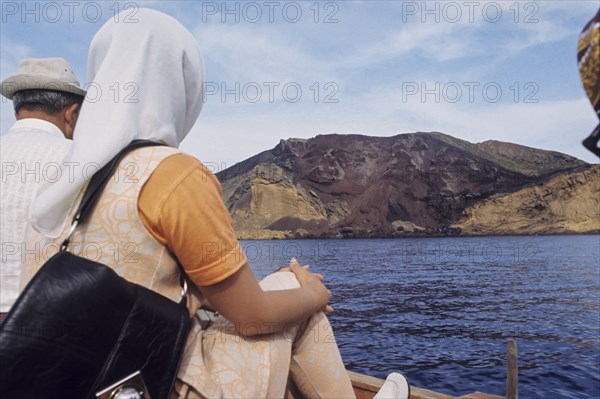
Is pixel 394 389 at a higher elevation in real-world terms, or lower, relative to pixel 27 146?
lower

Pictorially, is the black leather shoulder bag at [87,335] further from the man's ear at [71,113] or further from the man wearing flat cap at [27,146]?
the man's ear at [71,113]

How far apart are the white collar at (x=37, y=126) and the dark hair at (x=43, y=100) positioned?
0.08m

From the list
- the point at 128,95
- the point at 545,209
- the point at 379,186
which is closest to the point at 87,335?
the point at 128,95

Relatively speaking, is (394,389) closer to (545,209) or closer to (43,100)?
(43,100)

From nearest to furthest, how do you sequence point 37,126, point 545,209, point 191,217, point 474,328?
point 191,217 < point 37,126 < point 474,328 < point 545,209

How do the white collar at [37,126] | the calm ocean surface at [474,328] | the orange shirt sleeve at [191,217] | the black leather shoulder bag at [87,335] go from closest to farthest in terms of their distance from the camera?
the black leather shoulder bag at [87,335] → the orange shirt sleeve at [191,217] → the white collar at [37,126] → the calm ocean surface at [474,328]

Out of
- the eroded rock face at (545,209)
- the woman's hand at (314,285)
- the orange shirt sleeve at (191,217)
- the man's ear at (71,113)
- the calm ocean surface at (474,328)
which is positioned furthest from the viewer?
the eroded rock face at (545,209)

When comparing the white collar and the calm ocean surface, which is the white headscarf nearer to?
the white collar

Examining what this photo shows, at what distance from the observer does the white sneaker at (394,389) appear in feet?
7.10

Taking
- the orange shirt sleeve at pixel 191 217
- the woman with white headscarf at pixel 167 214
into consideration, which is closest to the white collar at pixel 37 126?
the woman with white headscarf at pixel 167 214

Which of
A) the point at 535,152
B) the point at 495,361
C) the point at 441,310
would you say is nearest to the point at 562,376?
the point at 495,361

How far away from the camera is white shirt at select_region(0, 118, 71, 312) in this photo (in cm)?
214

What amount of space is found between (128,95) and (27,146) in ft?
2.82

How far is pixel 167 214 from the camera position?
147 cm
